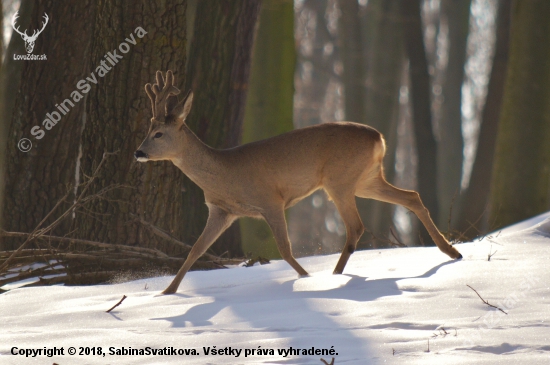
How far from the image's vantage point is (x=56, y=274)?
280 inches

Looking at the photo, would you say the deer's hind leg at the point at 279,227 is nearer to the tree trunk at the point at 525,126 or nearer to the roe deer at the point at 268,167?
the roe deer at the point at 268,167

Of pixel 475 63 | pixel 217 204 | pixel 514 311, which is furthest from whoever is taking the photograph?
pixel 475 63

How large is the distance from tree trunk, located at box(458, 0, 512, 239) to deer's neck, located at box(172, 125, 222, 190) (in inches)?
355

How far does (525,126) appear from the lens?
10.8 meters

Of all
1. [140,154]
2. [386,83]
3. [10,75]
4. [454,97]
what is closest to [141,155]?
[140,154]

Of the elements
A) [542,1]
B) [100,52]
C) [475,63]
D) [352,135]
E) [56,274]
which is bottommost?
[56,274]

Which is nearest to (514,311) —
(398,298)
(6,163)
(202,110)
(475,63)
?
(398,298)

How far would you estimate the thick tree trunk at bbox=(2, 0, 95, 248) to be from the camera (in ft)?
28.5

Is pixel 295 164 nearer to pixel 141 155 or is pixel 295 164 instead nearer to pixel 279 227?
pixel 279 227

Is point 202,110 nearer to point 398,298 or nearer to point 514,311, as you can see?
point 398,298

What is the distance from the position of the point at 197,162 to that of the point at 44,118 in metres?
3.03

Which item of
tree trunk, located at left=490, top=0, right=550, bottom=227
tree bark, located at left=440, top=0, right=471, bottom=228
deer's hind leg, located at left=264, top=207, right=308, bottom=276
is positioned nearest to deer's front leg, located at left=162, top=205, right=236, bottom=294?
deer's hind leg, located at left=264, top=207, right=308, bottom=276

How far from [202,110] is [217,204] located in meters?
3.09

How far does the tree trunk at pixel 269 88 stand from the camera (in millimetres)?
12742
